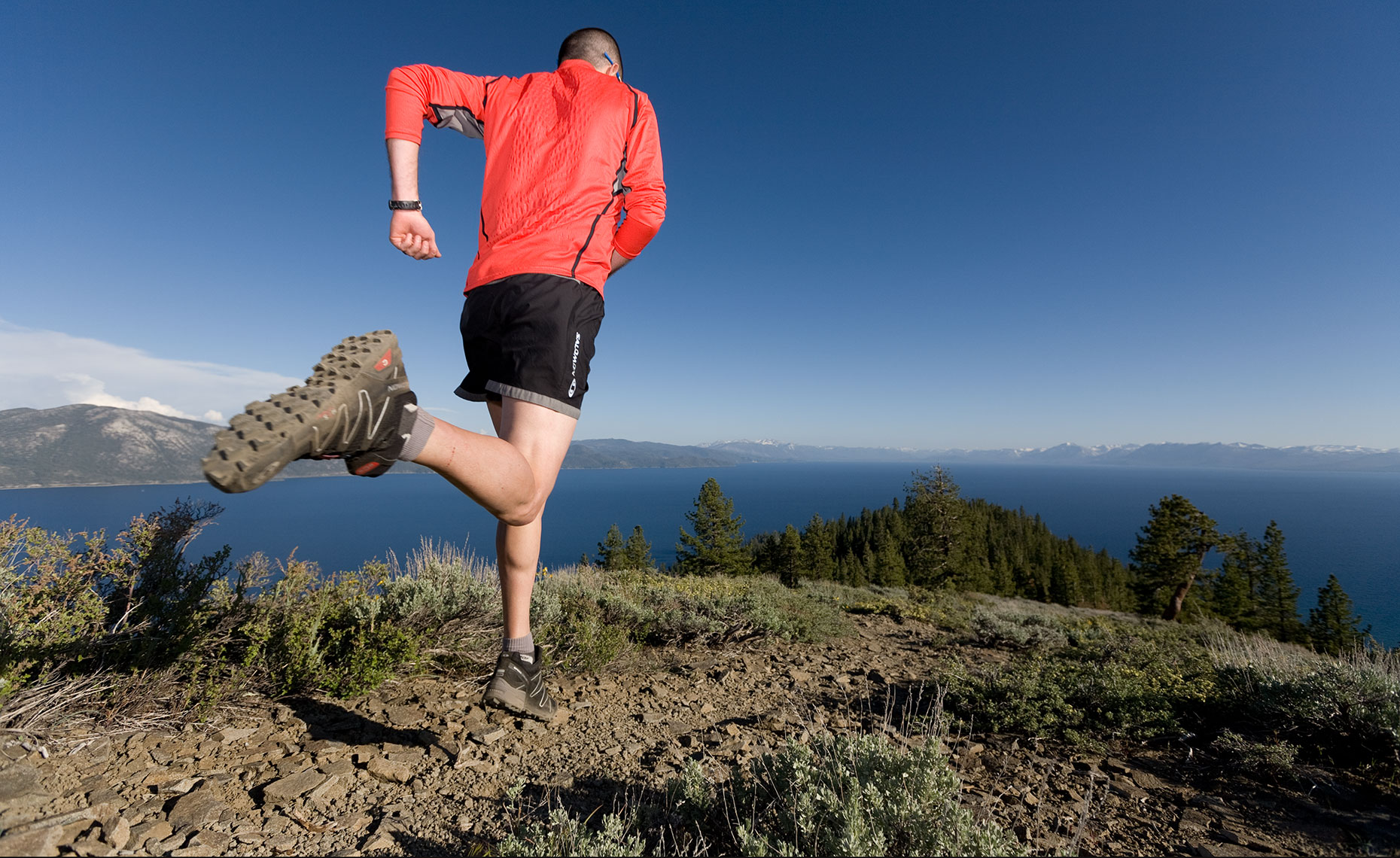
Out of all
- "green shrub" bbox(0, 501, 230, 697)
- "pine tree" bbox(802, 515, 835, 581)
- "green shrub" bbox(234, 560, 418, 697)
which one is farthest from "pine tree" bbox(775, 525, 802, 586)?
"green shrub" bbox(0, 501, 230, 697)

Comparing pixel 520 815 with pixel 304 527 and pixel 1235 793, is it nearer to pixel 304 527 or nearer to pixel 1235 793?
pixel 1235 793

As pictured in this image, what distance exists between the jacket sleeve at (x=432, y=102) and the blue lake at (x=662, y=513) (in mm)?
11792

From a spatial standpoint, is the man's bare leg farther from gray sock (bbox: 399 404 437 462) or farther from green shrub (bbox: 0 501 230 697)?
green shrub (bbox: 0 501 230 697)

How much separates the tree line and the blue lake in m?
15.4

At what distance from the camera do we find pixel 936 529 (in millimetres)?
34125

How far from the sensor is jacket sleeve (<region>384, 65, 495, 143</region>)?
1604mm

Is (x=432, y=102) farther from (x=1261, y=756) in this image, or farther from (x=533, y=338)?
(x=1261, y=756)

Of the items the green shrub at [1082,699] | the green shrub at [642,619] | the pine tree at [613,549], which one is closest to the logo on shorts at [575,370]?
the green shrub at [642,619]

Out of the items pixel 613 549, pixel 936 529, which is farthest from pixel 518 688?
pixel 936 529

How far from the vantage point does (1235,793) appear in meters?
1.89

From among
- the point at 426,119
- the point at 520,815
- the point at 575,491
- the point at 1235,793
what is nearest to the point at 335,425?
the point at 426,119

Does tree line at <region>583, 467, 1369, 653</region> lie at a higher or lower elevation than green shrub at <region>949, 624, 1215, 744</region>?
lower

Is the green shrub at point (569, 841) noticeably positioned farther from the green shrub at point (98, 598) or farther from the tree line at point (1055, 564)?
the tree line at point (1055, 564)

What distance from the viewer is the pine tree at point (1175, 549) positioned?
28.7 m
